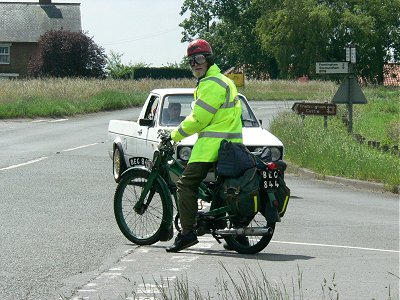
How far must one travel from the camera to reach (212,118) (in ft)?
37.9

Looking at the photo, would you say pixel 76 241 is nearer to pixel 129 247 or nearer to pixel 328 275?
pixel 129 247

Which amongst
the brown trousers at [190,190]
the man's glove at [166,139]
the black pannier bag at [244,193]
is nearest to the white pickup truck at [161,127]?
the man's glove at [166,139]

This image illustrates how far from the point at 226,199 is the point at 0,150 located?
17.5 meters

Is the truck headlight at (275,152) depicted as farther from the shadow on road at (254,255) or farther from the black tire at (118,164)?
the shadow on road at (254,255)

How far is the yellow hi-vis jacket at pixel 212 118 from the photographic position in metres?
11.5

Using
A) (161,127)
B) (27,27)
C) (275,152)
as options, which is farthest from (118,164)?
(27,27)

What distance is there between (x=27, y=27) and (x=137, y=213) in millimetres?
89673

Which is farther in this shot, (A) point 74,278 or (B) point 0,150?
(B) point 0,150

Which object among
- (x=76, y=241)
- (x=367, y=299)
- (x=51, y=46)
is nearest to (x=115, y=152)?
(x=76, y=241)

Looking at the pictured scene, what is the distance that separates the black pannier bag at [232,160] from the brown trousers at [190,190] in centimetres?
20

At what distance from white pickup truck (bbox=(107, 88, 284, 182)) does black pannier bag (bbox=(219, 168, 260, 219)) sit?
17.8 feet

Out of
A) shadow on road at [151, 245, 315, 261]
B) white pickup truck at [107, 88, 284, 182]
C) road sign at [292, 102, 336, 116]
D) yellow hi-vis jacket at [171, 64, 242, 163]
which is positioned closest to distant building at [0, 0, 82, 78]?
road sign at [292, 102, 336, 116]

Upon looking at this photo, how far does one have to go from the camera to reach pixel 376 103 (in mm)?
57094

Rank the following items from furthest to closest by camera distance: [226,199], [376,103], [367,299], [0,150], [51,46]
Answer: [51,46], [376,103], [0,150], [226,199], [367,299]
